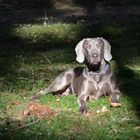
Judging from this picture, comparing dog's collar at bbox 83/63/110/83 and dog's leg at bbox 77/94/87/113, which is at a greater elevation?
dog's collar at bbox 83/63/110/83

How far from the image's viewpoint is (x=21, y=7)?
79.3 ft

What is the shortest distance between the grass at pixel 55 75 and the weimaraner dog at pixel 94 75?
0.15 metres

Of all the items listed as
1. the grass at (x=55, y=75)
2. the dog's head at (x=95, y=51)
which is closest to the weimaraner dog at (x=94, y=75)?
the dog's head at (x=95, y=51)

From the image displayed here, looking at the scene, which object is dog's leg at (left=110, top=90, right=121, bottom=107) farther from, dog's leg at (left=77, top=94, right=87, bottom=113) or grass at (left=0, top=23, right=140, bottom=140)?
dog's leg at (left=77, top=94, right=87, bottom=113)

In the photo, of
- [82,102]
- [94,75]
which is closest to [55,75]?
[94,75]

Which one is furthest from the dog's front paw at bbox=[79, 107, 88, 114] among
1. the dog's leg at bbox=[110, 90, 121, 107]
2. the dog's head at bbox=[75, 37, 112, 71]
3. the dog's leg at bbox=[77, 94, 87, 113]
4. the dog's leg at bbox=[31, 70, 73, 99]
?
the dog's leg at bbox=[31, 70, 73, 99]

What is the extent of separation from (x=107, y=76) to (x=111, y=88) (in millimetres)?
215

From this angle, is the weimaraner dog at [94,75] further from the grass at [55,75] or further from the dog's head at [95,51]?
the grass at [55,75]

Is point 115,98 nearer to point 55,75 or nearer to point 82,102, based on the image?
point 82,102

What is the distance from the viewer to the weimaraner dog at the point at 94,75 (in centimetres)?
910

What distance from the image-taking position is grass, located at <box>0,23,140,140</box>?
25.7ft

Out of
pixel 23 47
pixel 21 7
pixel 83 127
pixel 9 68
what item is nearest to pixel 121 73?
pixel 9 68

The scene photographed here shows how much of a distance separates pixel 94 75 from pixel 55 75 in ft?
7.02

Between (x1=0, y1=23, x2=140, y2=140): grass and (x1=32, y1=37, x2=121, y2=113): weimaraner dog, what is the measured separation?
15 centimetres
